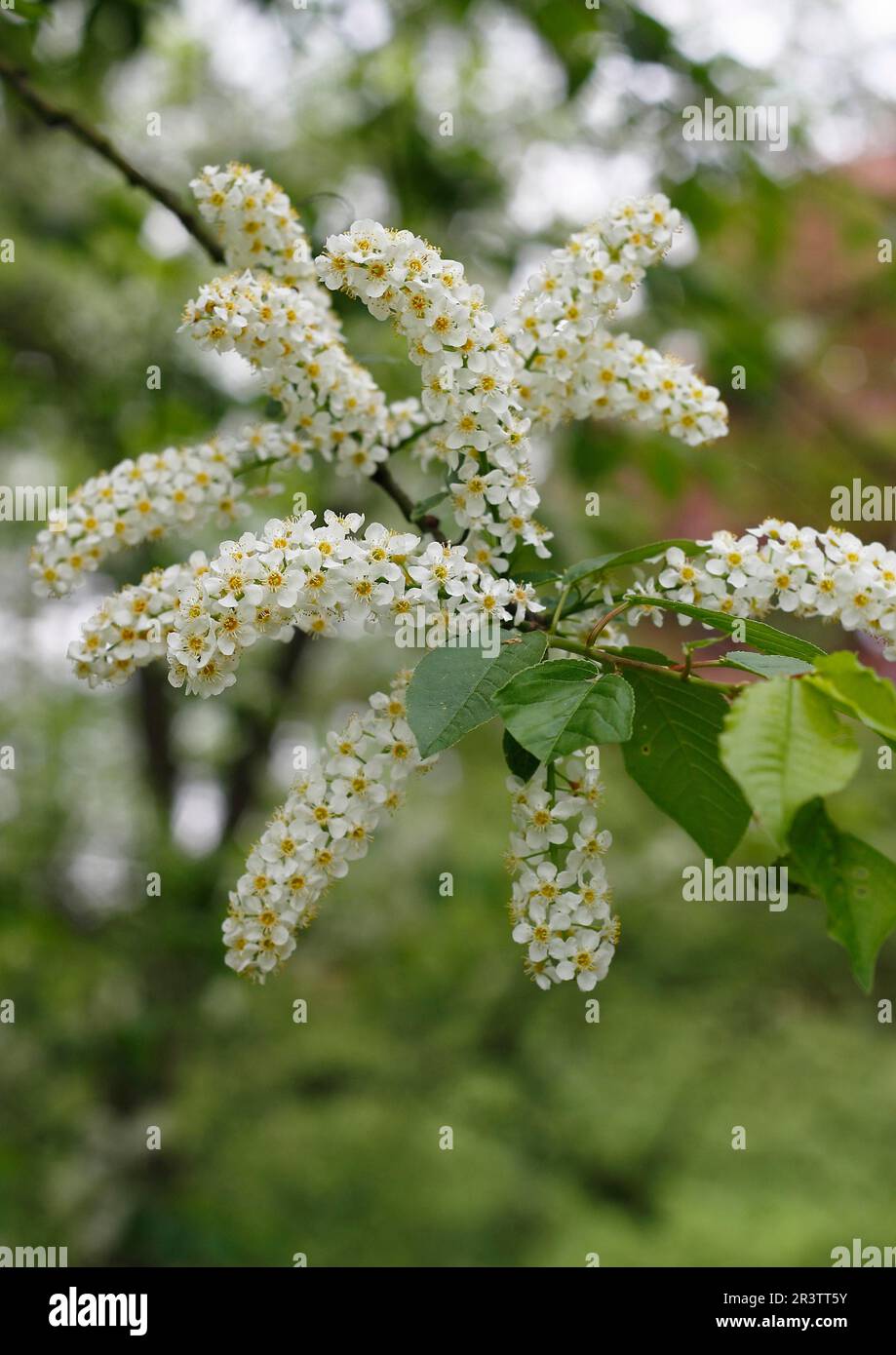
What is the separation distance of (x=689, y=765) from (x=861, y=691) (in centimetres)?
18

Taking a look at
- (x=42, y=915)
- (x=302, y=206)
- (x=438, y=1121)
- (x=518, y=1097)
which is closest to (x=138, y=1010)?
(x=42, y=915)

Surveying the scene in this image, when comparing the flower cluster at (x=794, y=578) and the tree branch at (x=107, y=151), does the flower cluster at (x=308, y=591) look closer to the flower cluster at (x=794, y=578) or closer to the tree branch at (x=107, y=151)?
the flower cluster at (x=794, y=578)

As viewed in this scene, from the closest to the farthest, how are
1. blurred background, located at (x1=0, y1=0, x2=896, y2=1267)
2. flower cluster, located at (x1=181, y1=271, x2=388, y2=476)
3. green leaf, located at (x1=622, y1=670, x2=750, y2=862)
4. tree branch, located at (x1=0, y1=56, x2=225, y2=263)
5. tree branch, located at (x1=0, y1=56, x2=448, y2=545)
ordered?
green leaf, located at (x1=622, y1=670, x2=750, y2=862)
flower cluster, located at (x1=181, y1=271, x2=388, y2=476)
tree branch, located at (x1=0, y1=56, x2=448, y2=545)
tree branch, located at (x1=0, y1=56, x2=225, y2=263)
blurred background, located at (x1=0, y1=0, x2=896, y2=1267)

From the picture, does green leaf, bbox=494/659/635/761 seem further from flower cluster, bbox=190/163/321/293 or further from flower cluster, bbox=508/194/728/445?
flower cluster, bbox=190/163/321/293

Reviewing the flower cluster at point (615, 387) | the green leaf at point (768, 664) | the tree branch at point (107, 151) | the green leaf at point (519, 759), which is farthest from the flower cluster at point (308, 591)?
the tree branch at point (107, 151)

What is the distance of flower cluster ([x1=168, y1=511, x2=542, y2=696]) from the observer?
98cm

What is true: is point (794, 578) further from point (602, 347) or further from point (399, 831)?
point (399, 831)

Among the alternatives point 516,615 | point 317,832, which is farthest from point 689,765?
point 317,832

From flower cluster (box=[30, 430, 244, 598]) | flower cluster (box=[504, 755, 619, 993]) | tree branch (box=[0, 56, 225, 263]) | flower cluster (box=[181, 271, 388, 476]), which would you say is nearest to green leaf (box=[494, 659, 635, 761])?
flower cluster (box=[504, 755, 619, 993])

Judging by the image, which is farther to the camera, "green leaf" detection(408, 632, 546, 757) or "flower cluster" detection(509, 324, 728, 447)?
"flower cluster" detection(509, 324, 728, 447)

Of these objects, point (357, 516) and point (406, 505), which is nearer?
point (357, 516)

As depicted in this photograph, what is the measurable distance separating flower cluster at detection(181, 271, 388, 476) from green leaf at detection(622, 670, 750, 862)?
49 centimetres

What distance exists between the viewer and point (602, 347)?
130cm

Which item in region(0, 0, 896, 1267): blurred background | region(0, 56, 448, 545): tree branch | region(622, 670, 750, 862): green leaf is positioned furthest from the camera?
region(0, 0, 896, 1267): blurred background
